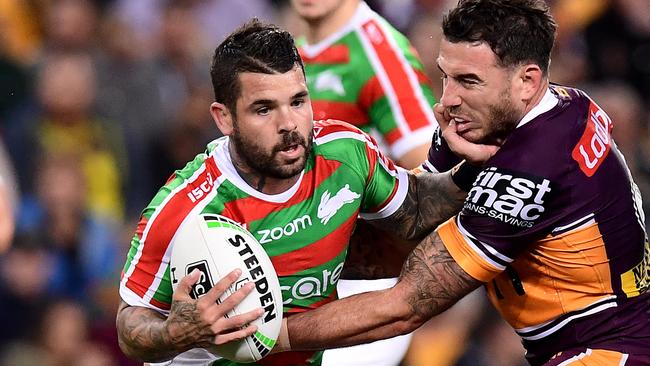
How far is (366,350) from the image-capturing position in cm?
614

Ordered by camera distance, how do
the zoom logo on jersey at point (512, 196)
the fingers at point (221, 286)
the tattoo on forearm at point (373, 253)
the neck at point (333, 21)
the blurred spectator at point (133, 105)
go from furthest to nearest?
1. the blurred spectator at point (133, 105)
2. the neck at point (333, 21)
3. the tattoo on forearm at point (373, 253)
4. the zoom logo on jersey at point (512, 196)
5. the fingers at point (221, 286)

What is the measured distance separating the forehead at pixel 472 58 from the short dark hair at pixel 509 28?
0.02m

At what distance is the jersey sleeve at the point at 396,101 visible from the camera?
6.34 meters

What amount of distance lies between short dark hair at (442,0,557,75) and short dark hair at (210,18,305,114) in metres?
0.64

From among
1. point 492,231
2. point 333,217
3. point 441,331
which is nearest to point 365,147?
point 333,217

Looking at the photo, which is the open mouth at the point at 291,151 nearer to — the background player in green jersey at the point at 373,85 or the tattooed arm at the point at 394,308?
the tattooed arm at the point at 394,308

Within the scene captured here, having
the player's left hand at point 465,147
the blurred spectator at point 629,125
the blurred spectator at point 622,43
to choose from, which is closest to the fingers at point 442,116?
the player's left hand at point 465,147

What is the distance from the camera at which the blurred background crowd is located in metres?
8.34

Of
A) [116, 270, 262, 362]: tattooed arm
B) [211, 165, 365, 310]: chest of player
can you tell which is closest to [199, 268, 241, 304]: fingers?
[116, 270, 262, 362]: tattooed arm

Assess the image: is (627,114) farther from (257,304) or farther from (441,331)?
(257,304)

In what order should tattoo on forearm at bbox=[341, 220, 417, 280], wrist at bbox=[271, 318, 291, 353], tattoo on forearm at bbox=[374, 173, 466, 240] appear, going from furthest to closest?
tattoo on forearm at bbox=[341, 220, 417, 280], tattoo on forearm at bbox=[374, 173, 466, 240], wrist at bbox=[271, 318, 291, 353]

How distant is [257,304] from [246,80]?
2.88ft

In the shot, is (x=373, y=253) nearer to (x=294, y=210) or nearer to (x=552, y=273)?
(x=294, y=210)

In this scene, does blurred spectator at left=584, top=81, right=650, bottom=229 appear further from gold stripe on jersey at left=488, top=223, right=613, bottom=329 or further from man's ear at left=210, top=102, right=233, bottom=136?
man's ear at left=210, top=102, right=233, bottom=136
